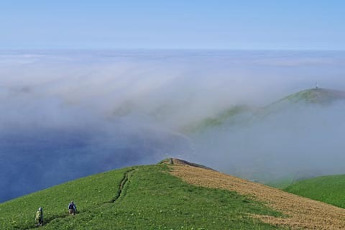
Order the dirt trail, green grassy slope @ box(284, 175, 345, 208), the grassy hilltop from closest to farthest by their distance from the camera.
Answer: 1. the grassy hilltop
2. the dirt trail
3. green grassy slope @ box(284, 175, 345, 208)

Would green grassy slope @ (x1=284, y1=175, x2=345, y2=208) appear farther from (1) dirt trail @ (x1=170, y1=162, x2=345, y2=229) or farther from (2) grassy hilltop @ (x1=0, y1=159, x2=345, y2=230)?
(2) grassy hilltop @ (x1=0, y1=159, x2=345, y2=230)

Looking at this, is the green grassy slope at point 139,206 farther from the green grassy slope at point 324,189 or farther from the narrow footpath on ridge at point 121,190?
the green grassy slope at point 324,189

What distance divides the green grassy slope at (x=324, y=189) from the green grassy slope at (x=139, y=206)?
40.9 meters

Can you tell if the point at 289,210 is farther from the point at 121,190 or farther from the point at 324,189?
the point at 324,189

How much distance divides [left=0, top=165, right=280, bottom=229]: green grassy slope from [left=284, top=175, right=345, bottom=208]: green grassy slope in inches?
1611

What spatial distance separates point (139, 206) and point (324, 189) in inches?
2592

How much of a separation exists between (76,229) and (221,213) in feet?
53.0

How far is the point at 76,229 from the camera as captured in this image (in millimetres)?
38219

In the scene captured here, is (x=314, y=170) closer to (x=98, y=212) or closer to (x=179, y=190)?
(x=179, y=190)

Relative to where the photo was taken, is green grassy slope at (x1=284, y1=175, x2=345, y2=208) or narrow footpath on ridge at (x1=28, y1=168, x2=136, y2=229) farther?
green grassy slope at (x1=284, y1=175, x2=345, y2=208)

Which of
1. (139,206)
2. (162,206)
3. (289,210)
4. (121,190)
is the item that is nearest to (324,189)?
(289,210)

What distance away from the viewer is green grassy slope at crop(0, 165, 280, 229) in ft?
133

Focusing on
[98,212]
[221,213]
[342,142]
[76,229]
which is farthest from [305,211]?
[342,142]

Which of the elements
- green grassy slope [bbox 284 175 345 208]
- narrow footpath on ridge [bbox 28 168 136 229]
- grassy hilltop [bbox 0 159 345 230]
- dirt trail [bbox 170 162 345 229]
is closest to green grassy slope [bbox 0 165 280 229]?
grassy hilltop [bbox 0 159 345 230]
